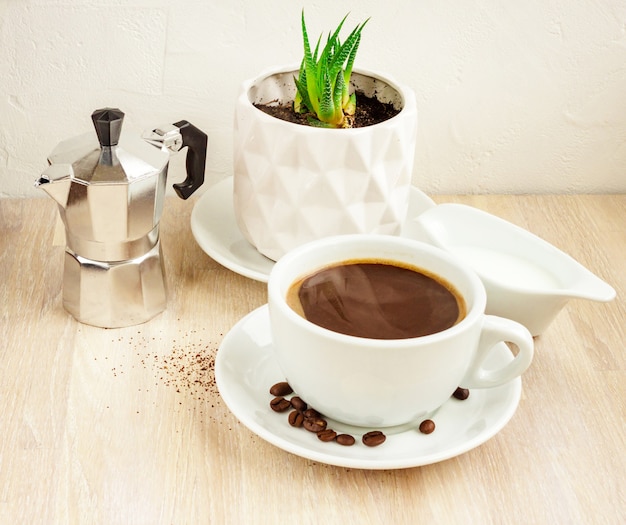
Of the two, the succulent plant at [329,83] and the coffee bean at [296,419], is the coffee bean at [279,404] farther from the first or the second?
the succulent plant at [329,83]

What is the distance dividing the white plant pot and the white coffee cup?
120 millimetres

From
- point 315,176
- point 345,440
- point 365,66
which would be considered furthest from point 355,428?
point 365,66

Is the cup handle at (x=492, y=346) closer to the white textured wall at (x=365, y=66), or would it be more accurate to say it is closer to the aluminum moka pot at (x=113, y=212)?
the aluminum moka pot at (x=113, y=212)

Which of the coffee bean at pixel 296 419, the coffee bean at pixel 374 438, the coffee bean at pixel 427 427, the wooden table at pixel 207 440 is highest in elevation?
the coffee bean at pixel 427 427

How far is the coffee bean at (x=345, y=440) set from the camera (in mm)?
589

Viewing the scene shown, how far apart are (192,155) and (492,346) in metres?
0.36

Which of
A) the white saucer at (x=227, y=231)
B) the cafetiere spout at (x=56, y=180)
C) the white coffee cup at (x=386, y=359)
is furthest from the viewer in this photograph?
the white saucer at (x=227, y=231)

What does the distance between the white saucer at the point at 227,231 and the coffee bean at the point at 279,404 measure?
182 millimetres

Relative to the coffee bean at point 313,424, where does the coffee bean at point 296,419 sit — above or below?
below

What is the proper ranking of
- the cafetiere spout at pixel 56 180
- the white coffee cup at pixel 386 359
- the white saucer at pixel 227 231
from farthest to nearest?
the white saucer at pixel 227 231 → the cafetiere spout at pixel 56 180 → the white coffee cup at pixel 386 359

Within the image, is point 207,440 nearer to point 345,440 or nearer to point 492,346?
point 345,440

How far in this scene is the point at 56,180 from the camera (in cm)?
68

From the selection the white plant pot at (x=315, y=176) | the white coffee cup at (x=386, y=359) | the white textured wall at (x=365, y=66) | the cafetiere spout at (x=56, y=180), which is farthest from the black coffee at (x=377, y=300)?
the white textured wall at (x=365, y=66)

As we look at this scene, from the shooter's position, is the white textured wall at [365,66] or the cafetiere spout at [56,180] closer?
A: the cafetiere spout at [56,180]
